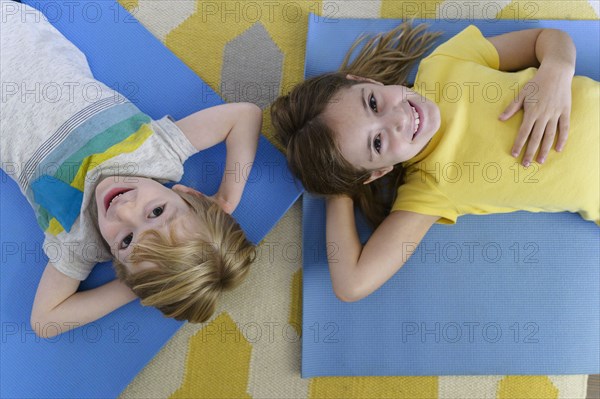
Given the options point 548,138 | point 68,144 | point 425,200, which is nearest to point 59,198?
point 68,144

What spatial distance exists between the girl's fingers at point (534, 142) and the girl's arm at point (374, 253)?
0.62 ft

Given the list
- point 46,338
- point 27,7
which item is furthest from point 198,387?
point 27,7

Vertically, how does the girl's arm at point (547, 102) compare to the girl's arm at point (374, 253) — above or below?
above

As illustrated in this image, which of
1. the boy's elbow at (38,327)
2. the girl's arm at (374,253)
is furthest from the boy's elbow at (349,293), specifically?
the boy's elbow at (38,327)

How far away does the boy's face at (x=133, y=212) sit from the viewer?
0.80 meters

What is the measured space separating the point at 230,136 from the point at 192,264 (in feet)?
0.99

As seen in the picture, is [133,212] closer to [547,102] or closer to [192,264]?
[192,264]

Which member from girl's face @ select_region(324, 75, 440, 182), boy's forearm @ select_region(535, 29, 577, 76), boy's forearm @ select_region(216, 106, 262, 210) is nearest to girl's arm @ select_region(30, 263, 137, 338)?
boy's forearm @ select_region(216, 106, 262, 210)

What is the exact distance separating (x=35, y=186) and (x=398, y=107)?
0.69 m

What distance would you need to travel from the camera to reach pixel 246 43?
1.13m

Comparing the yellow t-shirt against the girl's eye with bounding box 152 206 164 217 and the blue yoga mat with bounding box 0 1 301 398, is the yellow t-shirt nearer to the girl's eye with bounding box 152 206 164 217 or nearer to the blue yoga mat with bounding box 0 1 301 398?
the blue yoga mat with bounding box 0 1 301 398

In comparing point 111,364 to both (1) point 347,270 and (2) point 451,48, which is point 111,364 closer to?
(1) point 347,270

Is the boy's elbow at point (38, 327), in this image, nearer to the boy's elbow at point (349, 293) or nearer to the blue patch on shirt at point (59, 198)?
the blue patch on shirt at point (59, 198)

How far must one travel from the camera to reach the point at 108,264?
3.31ft
